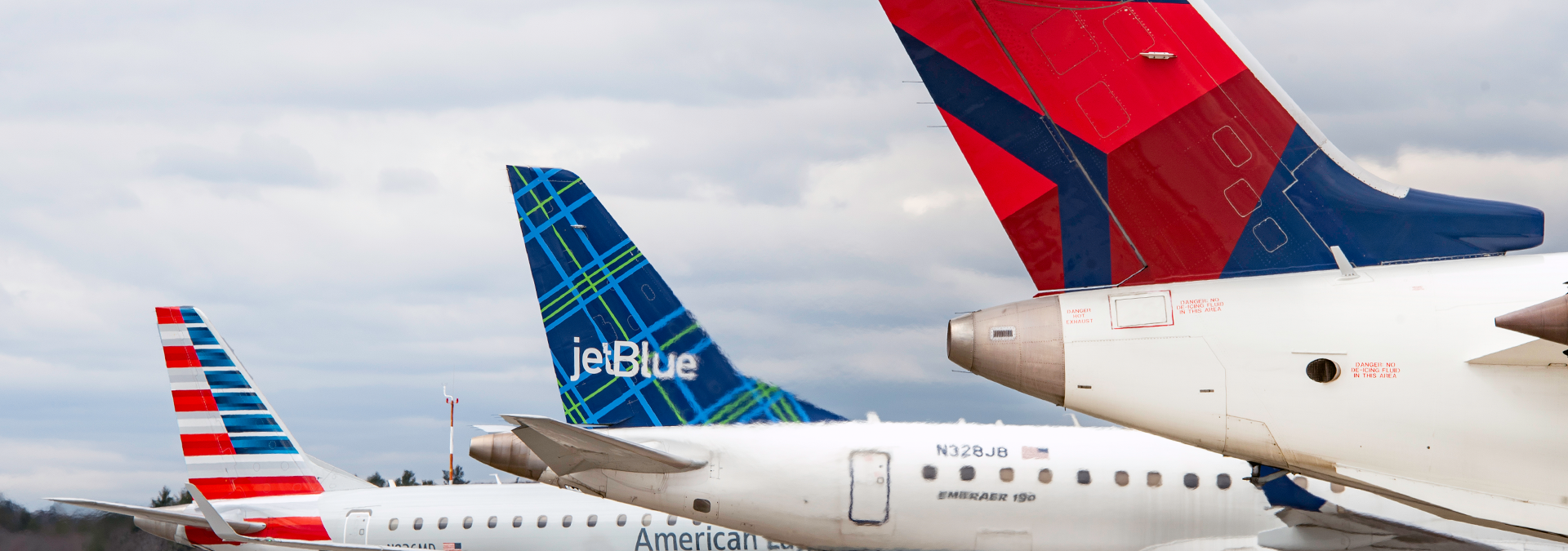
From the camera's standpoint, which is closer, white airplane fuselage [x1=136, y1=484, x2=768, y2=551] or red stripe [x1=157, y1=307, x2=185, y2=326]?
white airplane fuselage [x1=136, y1=484, x2=768, y2=551]

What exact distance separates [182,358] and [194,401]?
80 centimetres

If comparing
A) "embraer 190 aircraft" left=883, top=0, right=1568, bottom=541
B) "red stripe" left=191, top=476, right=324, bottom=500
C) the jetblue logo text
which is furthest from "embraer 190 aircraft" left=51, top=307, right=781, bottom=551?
"embraer 190 aircraft" left=883, top=0, right=1568, bottom=541

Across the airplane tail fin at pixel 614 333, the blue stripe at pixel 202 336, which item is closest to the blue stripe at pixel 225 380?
the blue stripe at pixel 202 336

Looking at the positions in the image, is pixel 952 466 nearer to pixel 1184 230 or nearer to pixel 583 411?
pixel 583 411

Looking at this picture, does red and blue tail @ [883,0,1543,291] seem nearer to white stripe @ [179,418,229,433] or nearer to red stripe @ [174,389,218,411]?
white stripe @ [179,418,229,433]

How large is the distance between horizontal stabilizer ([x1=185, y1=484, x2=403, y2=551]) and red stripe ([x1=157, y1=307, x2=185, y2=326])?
12.3 ft

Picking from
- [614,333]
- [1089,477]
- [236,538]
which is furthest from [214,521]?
[1089,477]

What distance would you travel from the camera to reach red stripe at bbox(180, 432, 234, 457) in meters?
18.4

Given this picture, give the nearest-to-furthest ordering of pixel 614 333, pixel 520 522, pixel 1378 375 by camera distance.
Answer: pixel 1378 375 → pixel 614 333 → pixel 520 522

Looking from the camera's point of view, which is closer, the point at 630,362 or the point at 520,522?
the point at 630,362

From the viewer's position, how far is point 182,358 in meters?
19.0

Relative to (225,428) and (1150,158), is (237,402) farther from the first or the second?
(1150,158)

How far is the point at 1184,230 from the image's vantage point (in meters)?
6.68

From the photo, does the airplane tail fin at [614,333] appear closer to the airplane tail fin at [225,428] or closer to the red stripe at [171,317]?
the airplane tail fin at [225,428]
